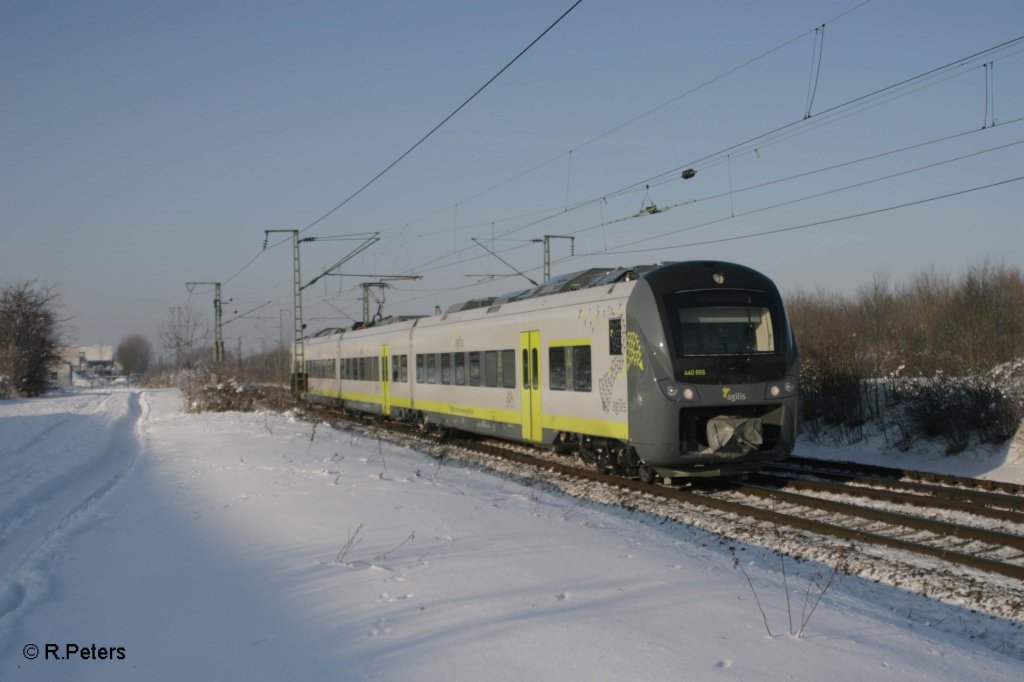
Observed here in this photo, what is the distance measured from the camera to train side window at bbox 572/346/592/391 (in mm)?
12836

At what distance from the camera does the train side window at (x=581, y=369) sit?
12836mm

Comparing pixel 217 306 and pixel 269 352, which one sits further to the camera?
pixel 269 352

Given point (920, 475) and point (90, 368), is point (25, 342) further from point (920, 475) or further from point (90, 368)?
point (90, 368)

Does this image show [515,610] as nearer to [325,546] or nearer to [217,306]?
[325,546]

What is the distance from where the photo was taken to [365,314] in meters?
39.8

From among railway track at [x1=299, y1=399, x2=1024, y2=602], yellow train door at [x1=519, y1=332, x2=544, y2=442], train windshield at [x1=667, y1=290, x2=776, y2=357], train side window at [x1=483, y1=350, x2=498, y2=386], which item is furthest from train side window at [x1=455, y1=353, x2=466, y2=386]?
train windshield at [x1=667, y1=290, x2=776, y2=357]

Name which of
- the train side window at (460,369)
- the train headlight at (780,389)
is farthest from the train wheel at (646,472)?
the train side window at (460,369)

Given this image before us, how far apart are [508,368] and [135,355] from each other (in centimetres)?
15191

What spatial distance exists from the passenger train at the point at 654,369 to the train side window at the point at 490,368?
0.58 feet

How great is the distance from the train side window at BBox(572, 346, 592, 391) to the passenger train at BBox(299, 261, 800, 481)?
2 centimetres

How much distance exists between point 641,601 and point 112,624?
3.99 metres

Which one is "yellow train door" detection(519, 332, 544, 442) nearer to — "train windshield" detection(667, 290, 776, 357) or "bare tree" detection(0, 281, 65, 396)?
"train windshield" detection(667, 290, 776, 357)

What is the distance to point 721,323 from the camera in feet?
37.4

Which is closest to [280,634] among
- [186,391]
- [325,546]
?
[325,546]
